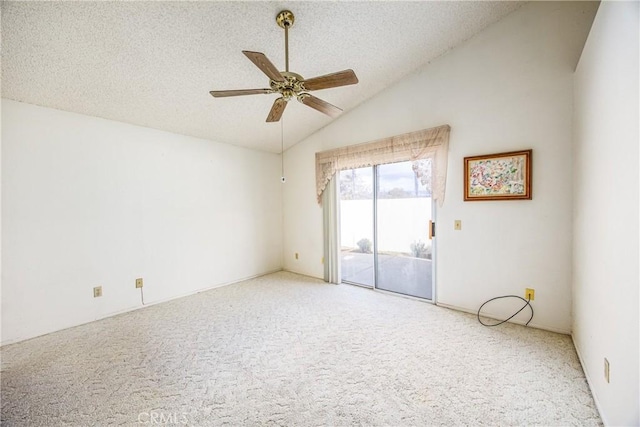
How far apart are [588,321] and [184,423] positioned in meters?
2.77

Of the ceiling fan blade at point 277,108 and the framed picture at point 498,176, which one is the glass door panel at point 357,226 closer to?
the framed picture at point 498,176

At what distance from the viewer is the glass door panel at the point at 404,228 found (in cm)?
337

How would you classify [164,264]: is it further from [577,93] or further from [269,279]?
[577,93]

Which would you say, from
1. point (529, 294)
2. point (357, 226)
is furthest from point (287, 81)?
point (529, 294)

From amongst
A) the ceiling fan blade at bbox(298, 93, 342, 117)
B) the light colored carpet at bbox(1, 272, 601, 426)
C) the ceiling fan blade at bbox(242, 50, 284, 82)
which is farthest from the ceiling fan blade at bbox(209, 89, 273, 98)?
the light colored carpet at bbox(1, 272, 601, 426)

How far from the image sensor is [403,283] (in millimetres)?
3625

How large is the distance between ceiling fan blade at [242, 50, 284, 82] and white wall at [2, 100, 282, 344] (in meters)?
2.40

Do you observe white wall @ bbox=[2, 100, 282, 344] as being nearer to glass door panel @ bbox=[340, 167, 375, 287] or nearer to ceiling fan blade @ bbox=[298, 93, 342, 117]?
glass door panel @ bbox=[340, 167, 375, 287]

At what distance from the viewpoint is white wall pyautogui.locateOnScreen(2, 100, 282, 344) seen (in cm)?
249

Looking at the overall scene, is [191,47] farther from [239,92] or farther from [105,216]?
[105,216]

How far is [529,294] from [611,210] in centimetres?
150

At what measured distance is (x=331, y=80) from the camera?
6.18 feet

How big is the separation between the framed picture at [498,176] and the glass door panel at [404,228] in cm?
48

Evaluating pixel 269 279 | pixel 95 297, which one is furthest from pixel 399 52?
pixel 95 297
